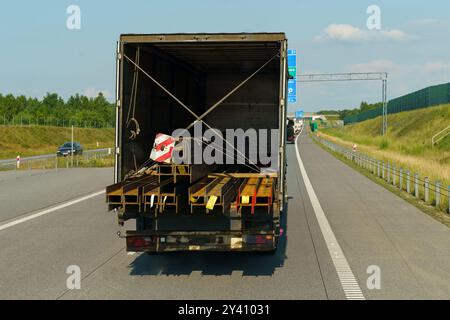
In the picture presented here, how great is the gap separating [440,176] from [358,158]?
11.4 meters

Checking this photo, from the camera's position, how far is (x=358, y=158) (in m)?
33.3

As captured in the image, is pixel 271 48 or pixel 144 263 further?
pixel 271 48

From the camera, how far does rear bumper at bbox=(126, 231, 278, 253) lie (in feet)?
23.5

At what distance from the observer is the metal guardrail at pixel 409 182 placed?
14.9 meters

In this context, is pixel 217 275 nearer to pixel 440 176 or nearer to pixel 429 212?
pixel 429 212

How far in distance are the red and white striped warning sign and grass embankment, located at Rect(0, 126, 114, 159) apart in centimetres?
5329

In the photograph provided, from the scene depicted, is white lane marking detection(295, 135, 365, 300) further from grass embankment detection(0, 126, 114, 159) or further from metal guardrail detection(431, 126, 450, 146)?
grass embankment detection(0, 126, 114, 159)

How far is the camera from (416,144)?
158 ft

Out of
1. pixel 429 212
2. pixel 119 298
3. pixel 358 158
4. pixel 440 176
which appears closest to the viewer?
pixel 119 298

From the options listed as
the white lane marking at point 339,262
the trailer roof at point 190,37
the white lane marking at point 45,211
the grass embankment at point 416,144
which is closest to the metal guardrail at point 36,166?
the white lane marking at point 45,211

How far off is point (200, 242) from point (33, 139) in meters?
68.5

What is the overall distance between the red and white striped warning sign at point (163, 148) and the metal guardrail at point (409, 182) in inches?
340

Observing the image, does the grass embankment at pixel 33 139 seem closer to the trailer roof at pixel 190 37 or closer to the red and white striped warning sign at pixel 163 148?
the trailer roof at pixel 190 37
